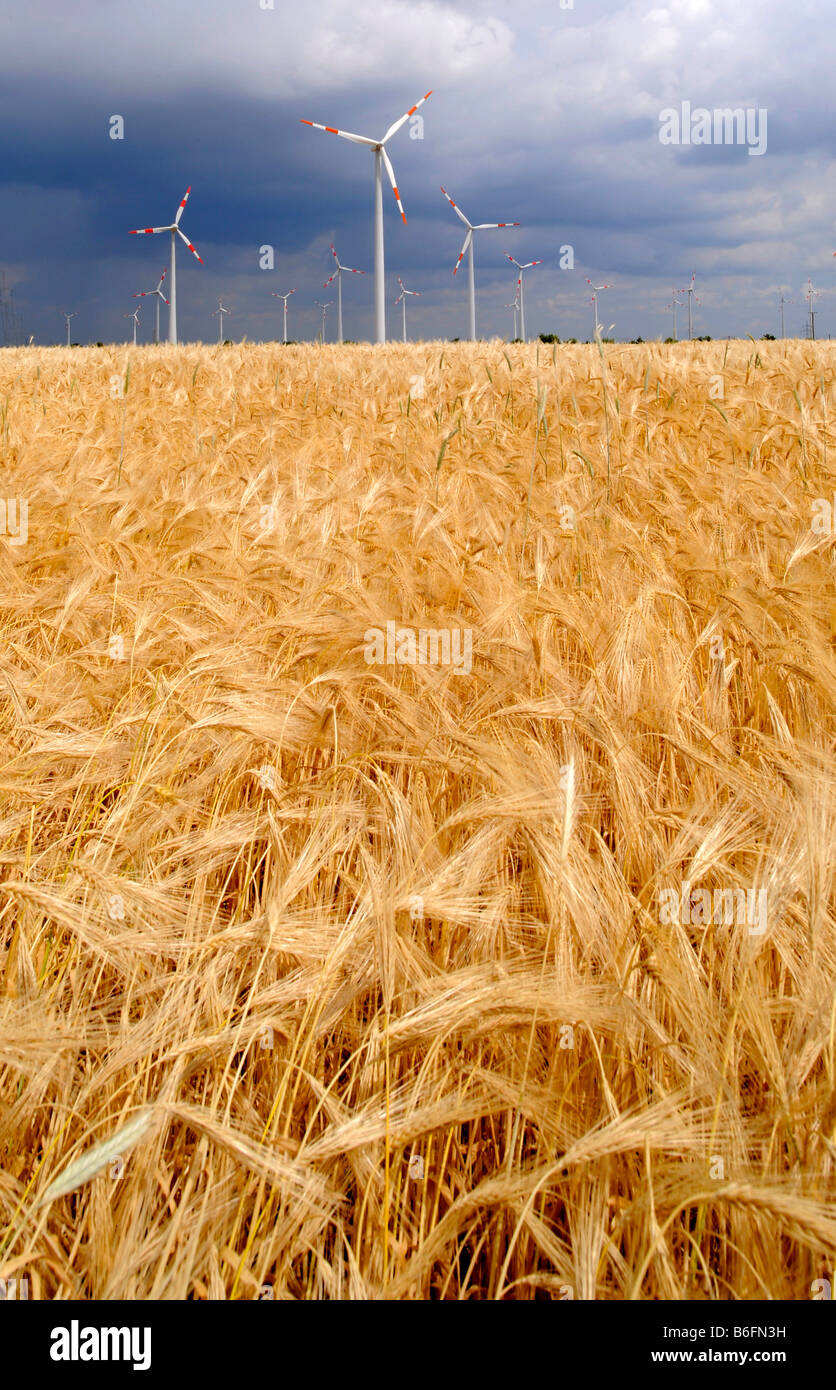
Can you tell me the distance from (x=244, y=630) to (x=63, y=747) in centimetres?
76

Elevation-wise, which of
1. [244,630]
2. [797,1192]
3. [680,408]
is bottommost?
[797,1192]

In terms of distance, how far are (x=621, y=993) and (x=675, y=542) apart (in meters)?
2.04

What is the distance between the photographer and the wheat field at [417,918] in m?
0.88

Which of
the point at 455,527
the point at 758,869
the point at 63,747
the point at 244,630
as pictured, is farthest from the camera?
the point at 455,527

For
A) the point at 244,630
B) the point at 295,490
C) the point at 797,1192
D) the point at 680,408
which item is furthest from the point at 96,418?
the point at 797,1192

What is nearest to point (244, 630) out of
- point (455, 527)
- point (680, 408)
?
point (455, 527)

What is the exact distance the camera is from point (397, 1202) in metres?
0.94

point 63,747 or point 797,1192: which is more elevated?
point 63,747

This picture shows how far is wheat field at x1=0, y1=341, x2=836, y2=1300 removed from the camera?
2.90ft

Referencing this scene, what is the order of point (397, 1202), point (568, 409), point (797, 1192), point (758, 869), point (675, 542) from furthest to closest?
point (568, 409)
point (675, 542)
point (758, 869)
point (397, 1202)
point (797, 1192)

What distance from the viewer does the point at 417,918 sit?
1181 millimetres

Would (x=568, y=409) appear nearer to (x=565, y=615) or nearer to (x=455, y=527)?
(x=455, y=527)

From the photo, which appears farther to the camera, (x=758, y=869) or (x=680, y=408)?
(x=680, y=408)
